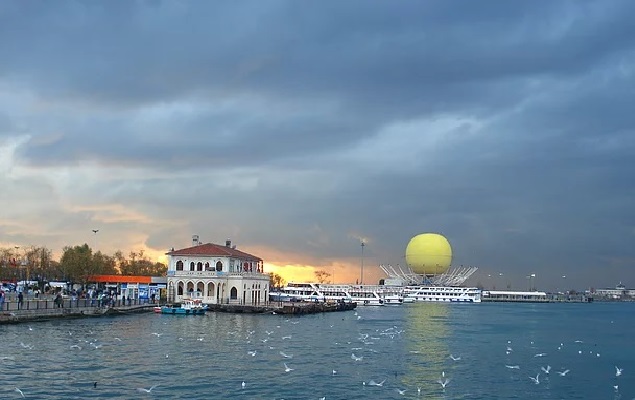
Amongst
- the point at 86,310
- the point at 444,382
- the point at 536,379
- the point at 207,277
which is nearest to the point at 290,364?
the point at 444,382

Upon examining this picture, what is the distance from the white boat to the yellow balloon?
551cm

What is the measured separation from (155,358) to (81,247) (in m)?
89.5

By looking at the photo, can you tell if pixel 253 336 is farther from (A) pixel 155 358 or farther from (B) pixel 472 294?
(B) pixel 472 294

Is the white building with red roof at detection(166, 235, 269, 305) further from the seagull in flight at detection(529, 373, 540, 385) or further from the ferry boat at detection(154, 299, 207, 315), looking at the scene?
the seagull in flight at detection(529, 373, 540, 385)

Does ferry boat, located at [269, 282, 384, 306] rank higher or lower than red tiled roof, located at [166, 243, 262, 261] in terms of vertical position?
lower

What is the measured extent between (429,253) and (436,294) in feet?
41.5

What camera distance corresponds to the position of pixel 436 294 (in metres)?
176

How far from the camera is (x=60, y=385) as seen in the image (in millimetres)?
30578

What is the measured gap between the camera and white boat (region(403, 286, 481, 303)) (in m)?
174

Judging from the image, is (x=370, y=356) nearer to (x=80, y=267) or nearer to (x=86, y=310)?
(x=86, y=310)

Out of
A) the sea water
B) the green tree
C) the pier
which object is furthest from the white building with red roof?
the sea water

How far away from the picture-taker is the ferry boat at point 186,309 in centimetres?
7850

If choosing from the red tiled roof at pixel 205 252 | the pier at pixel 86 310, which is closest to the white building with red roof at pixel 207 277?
the red tiled roof at pixel 205 252

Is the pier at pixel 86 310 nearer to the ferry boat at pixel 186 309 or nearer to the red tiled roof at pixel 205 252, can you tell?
the ferry boat at pixel 186 309
